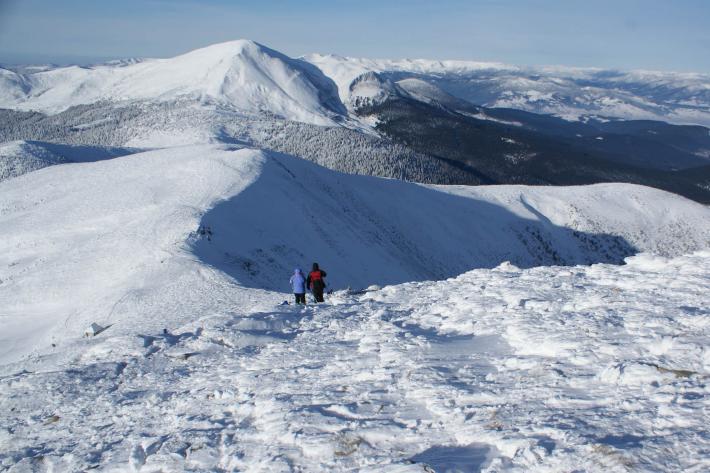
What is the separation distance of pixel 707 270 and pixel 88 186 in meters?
47.0

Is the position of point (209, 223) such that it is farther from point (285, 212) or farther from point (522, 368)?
point (522, 368)

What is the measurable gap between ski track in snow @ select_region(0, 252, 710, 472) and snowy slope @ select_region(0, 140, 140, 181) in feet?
229

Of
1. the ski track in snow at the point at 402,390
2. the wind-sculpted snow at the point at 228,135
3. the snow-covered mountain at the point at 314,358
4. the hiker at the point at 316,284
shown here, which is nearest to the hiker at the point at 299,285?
the hiker at the point at 316,284

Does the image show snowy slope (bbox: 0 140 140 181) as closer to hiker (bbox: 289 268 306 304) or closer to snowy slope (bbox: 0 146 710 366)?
snowy slope (bbox: 0 146 710 366)

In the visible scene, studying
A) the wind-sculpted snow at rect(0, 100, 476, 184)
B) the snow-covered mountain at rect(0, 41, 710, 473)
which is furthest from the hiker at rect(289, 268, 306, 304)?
the wind-sculpted snow at rect(0, 100, 476, 184)

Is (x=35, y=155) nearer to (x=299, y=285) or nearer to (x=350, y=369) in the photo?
(x=299, y=285)

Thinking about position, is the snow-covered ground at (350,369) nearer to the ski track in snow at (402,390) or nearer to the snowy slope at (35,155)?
the ski track in snow at (402,390)

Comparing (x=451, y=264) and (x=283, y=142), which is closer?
(x=451, y=264)

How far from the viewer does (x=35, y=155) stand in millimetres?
76500

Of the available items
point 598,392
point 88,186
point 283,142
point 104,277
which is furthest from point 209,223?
point 283,142

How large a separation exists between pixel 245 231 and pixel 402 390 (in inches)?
1196

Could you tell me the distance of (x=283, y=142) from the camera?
154 meters

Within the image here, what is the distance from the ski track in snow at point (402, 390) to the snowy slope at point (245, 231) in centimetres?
515

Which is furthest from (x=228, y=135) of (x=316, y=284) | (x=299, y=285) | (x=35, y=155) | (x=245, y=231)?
(x=299, y=285)
